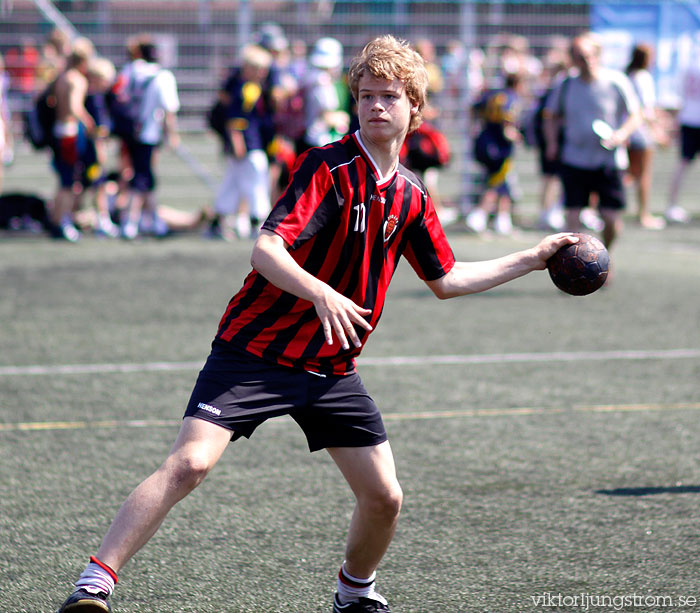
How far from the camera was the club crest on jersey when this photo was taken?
378cm

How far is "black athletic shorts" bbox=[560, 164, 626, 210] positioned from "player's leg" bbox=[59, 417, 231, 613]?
798 centimetres

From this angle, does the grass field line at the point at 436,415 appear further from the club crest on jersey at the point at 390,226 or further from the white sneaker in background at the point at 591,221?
the white sneaker in background at the point at 591,221

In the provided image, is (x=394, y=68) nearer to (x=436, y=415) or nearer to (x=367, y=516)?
(x=367, y=516)

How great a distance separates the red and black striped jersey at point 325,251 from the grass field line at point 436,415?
2730mm

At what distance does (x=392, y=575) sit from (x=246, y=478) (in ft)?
4.37

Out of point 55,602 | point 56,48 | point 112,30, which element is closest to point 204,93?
point 112,30

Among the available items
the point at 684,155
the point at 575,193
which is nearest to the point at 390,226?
the point at 575,193

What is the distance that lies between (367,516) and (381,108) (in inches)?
51.7

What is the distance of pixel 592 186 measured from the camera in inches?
436

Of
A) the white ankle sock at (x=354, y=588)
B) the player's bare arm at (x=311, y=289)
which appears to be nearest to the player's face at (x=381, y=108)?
the player's bare arm at (x=311, y=289)

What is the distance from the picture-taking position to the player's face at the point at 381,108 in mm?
3670

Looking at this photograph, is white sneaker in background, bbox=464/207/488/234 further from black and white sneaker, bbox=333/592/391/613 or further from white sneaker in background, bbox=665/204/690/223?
black and white sneaker, bbox=333/592/391/613

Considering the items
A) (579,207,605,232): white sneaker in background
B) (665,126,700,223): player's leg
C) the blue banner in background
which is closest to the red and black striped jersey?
(579,207,605,232): white sneaker in background

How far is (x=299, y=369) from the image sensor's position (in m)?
3.70
